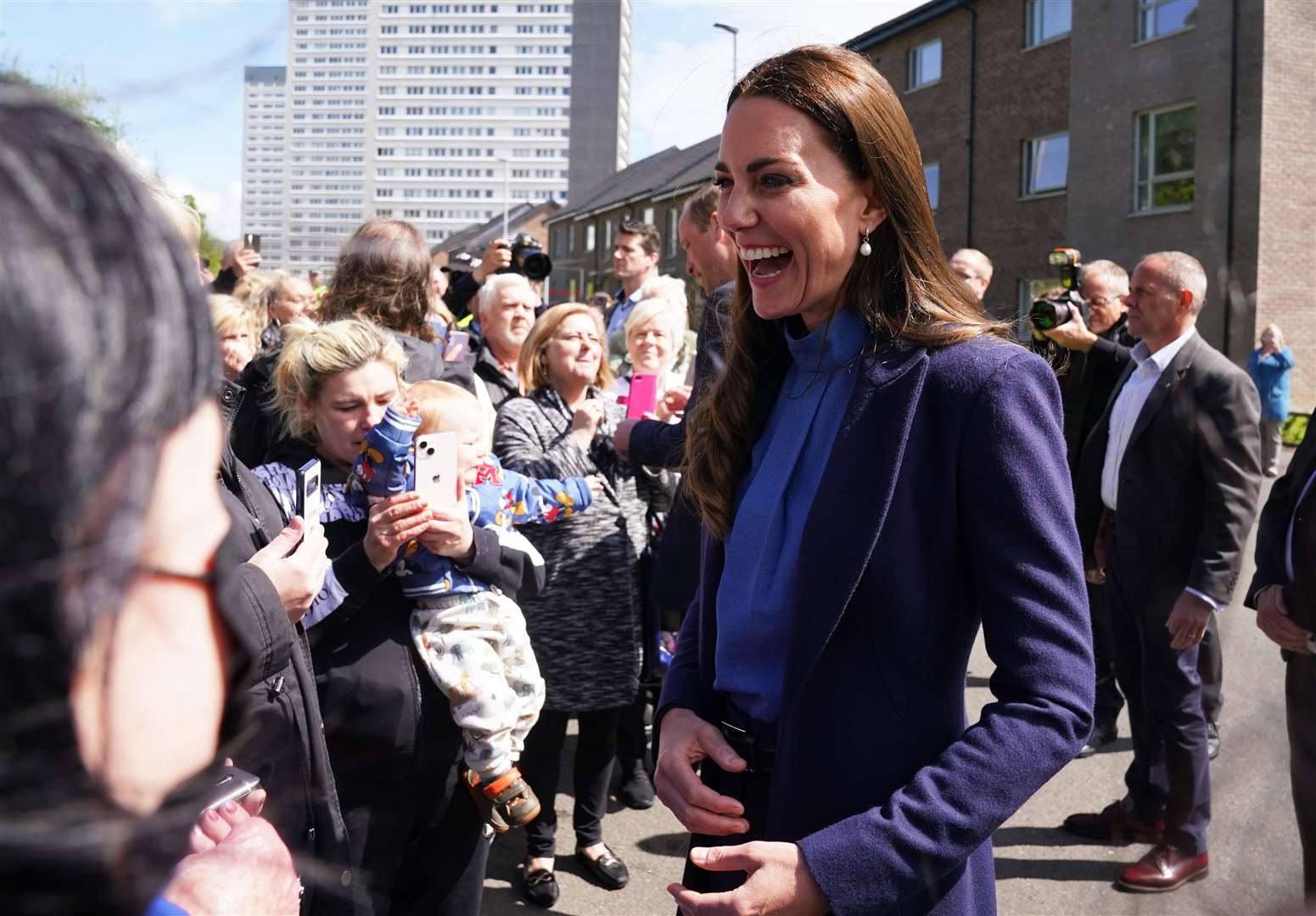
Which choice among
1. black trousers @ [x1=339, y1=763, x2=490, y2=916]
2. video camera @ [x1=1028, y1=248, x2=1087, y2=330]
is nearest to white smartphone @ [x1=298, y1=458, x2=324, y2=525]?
black trousers @ [x1=339, y1=763, x2=490, y2=916]

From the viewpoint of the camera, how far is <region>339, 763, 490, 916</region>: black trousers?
244 centimetres

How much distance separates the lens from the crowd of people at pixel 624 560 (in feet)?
1.29

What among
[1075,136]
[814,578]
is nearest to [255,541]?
[814,578]

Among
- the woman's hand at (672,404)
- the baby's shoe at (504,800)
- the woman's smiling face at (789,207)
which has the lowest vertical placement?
the baby's shoe at (504,800)

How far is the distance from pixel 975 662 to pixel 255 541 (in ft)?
17.3

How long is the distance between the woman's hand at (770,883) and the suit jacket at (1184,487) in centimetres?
207

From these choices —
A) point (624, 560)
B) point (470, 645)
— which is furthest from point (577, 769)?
point (470, 645)

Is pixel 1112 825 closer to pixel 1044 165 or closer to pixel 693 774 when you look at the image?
pixel 693 774

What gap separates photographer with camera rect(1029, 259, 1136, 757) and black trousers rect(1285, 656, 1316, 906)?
3.72 meters

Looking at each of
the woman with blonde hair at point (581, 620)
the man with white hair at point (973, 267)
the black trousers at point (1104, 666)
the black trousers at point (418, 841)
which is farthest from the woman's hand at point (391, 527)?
the man with white hair at point (973, 267)

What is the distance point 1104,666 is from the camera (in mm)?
5242

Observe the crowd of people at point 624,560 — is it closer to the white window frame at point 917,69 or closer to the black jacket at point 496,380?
the black jacket at point 496,380

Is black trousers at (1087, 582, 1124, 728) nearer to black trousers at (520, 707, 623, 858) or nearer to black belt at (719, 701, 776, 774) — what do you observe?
black trousers at (520, 707, 623, 858)

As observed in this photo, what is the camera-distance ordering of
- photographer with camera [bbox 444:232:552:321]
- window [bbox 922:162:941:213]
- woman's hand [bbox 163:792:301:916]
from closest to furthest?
woman's hand [bbox 163:792:301:916] < photographer with camera [bbox 444:232:552:321] < window [bbox 922:162:941:213]
